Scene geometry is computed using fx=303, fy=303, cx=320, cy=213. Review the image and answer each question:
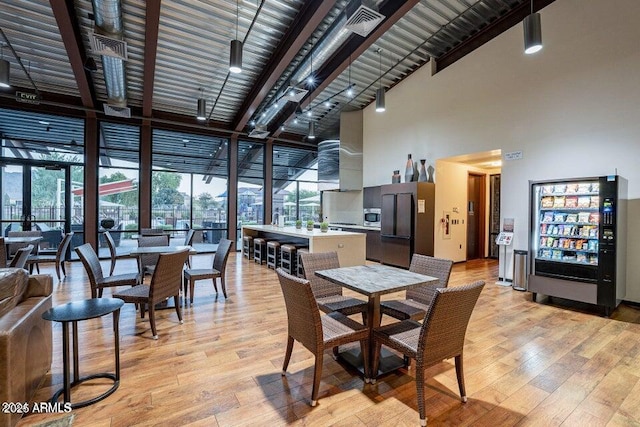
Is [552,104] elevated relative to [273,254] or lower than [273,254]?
elevated

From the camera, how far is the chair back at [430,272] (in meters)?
2.78

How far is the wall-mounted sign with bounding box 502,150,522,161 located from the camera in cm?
557

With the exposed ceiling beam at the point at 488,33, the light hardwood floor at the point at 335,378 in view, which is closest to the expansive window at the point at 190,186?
the light hardwood floor at the point at 335,378

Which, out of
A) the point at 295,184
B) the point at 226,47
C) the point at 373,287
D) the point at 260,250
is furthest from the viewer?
the point at 295,184

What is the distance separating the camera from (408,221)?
689 centimetres

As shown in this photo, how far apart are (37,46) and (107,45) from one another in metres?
2.58

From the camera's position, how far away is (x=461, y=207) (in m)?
7.73

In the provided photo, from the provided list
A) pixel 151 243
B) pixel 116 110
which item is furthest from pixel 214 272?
pixel 116 110

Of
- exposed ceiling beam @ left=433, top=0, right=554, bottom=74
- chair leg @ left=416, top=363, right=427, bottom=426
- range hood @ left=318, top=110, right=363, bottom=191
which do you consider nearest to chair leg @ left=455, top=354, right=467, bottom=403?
chair leg @ left=416, top=363, right=427, bottom=426

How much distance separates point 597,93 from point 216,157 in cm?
906

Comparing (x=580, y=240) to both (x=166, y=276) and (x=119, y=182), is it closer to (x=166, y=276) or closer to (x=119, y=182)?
(x=166, y=276)

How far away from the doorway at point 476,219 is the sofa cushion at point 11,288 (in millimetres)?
8638

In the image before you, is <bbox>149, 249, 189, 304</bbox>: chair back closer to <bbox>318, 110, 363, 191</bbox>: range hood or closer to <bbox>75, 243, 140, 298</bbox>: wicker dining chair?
<bbox>75, 243, 140, 298</bbox>: wicker dining chair

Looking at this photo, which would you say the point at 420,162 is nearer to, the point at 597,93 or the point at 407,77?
the point at 407,77
